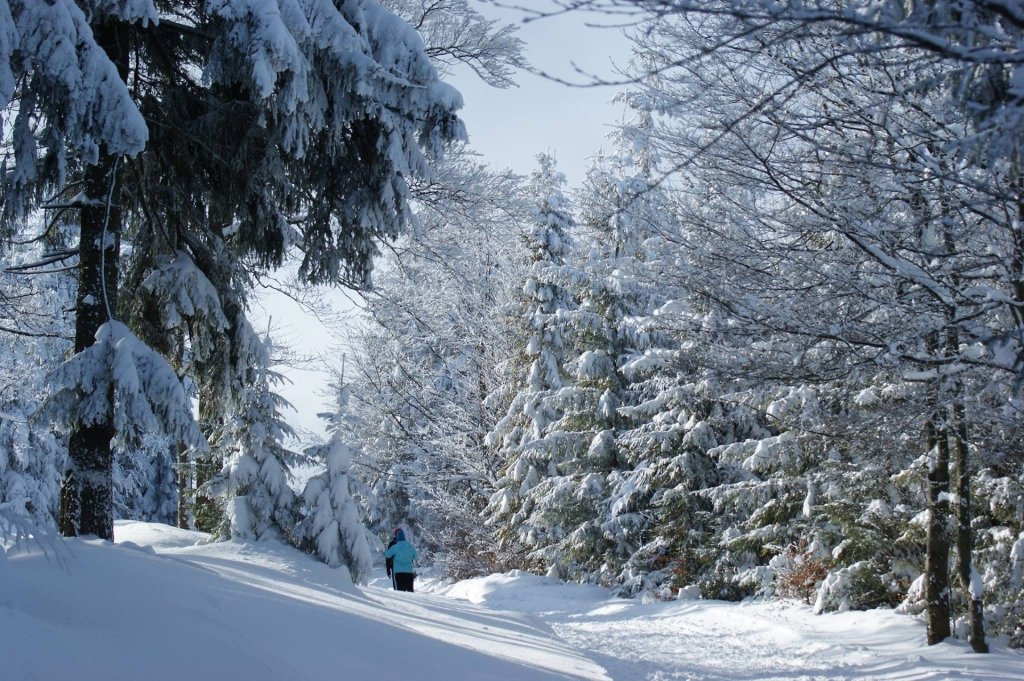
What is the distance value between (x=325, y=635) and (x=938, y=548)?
7.72 m

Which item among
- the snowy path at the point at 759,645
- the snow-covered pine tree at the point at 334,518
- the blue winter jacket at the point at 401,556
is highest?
the snow-covered pine tree at the point at 334,518

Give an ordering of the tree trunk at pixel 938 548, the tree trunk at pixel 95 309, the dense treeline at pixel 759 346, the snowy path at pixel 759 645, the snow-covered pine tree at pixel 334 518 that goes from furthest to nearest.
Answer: the snow-covered pine tree at pixel 334 518
the tree trunk at pixel 938 548
the snowy path at pixel 759 645
the tree trunk at pixel 95 309
the dense treeline at pixel 759 346

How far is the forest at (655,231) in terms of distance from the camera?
16.9 feet

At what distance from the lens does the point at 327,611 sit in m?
6.00

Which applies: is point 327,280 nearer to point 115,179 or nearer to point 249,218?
point 249,218

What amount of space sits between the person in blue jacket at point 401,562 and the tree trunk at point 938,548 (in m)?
8.39

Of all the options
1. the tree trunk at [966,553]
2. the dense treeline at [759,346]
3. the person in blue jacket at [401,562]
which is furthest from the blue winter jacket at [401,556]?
the tree trunk at [966,553]

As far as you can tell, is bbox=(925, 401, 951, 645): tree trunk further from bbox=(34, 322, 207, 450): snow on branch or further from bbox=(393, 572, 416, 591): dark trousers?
bbox=(393, 572, 416, 591): dark trousers

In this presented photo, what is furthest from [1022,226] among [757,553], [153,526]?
[153,526]

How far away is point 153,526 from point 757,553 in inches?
451

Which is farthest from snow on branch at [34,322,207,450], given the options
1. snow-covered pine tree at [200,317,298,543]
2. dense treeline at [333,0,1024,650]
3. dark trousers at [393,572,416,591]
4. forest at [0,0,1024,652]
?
dark trousers at [393,572,416,591]

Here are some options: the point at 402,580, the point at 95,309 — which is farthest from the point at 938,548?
the point at 95,309

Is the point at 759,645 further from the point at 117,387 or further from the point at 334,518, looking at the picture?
the point at 117,387

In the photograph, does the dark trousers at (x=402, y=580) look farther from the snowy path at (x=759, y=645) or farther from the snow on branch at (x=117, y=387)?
the snow on branch at (x=117, y=387)
